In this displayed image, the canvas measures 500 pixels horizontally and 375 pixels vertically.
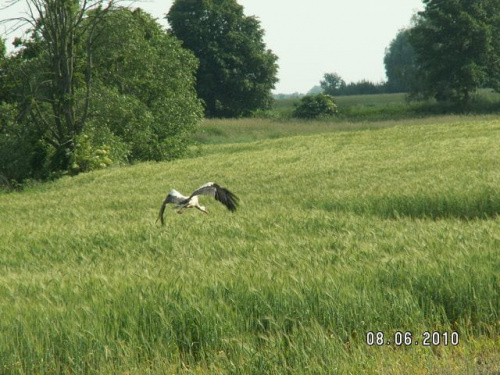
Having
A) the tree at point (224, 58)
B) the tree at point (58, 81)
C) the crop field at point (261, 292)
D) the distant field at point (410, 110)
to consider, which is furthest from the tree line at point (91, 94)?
the tree at point (224, 58)

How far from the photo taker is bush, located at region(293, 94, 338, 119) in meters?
62.6

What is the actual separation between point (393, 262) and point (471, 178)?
806cm

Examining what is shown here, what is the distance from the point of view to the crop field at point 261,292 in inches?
201

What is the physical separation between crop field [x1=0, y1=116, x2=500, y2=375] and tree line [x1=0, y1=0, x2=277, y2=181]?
60.3 ft

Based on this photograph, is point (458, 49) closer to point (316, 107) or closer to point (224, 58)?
point (316, 107)

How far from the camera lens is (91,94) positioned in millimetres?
30578

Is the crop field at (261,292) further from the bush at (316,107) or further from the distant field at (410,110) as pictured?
the bush at (316,107)

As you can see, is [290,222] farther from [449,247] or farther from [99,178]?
[99,178]

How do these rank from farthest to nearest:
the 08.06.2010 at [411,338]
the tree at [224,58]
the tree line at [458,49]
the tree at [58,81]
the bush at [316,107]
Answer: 1. the tree at [224,58]
2. the bush at [316,107]
3. the tree line at [458,49]
4. the tree at [58,81]
5. the 08.06.2010 at [411,338]

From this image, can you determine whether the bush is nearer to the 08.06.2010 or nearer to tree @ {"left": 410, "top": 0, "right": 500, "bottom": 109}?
tree @ {"left": 410, "top": 0, "right": 500, "bottom": 109}

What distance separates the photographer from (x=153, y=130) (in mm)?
36250

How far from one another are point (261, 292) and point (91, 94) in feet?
86.3

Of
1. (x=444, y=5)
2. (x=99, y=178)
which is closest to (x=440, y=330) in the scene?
(x=99, y=178)

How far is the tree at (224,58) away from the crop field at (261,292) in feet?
180
